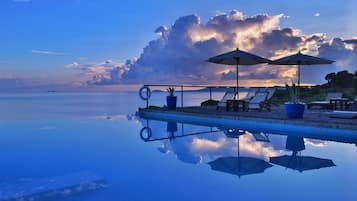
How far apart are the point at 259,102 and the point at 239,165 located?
4.96 metres

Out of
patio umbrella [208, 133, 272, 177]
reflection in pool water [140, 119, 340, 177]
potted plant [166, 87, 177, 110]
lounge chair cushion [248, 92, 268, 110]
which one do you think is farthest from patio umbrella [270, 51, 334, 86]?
patio umbrella [208, 133, 272, 177]

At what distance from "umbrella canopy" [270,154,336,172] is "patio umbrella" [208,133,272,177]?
0.25 m

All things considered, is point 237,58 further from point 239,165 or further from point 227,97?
point 239,165

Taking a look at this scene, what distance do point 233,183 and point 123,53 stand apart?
1400 centimetres

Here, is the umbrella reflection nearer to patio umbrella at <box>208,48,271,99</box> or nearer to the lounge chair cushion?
the lounge chair cushion

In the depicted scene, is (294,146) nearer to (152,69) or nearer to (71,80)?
(152,69)

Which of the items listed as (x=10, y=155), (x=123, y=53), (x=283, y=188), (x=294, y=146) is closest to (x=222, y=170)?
(x=283, y=188)

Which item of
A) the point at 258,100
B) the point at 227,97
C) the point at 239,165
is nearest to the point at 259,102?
the point at 258,100

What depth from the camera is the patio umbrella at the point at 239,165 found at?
180 inches

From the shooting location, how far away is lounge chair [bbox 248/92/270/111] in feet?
31.3

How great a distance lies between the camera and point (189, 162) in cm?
511

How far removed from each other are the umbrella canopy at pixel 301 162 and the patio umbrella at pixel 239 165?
0.25 metres

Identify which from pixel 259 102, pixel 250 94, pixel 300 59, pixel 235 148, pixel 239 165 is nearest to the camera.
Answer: pixel 239 165

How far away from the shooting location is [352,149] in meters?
5.79
